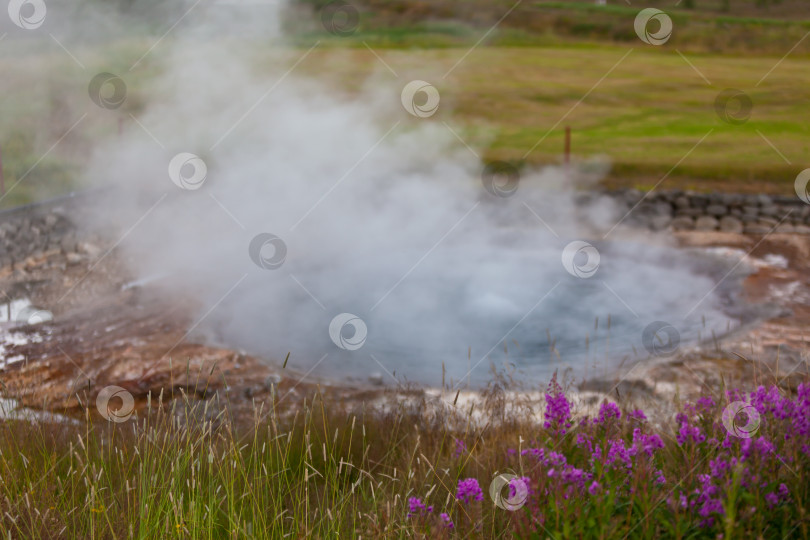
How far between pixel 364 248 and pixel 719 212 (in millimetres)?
4730


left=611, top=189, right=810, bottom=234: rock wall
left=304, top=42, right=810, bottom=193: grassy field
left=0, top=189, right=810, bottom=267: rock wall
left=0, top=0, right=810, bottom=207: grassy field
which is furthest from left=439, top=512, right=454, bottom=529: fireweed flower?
left=304, top=42, right=810, bottom=193: grassy field

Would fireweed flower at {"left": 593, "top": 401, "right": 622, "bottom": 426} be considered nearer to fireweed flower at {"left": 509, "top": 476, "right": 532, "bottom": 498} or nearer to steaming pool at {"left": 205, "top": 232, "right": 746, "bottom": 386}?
fireweed flower at {"left": 509, "top": 476, "right": 532, "bottom": 498}

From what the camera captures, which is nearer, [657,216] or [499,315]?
[499,315]

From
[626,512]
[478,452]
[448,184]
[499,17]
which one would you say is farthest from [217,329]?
[499,17]

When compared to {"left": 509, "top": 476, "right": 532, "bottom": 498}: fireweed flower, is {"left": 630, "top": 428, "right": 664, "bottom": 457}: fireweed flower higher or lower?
higher

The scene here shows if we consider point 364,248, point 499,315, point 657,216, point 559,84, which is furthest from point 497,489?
point 559,84

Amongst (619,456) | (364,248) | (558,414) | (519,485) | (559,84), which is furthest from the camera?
(559,84)

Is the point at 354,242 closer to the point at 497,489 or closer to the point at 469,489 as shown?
the point at 497,489

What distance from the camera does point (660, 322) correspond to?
6.79 meters

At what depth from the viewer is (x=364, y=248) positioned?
884 centimetres

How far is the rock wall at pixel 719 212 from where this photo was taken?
32.9 ft

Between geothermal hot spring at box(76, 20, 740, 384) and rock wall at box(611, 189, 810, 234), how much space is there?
16.3 inches

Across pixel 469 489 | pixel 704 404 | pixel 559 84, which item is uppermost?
pixel 559 84

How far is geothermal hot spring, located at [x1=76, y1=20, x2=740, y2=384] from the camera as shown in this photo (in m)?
6.36
